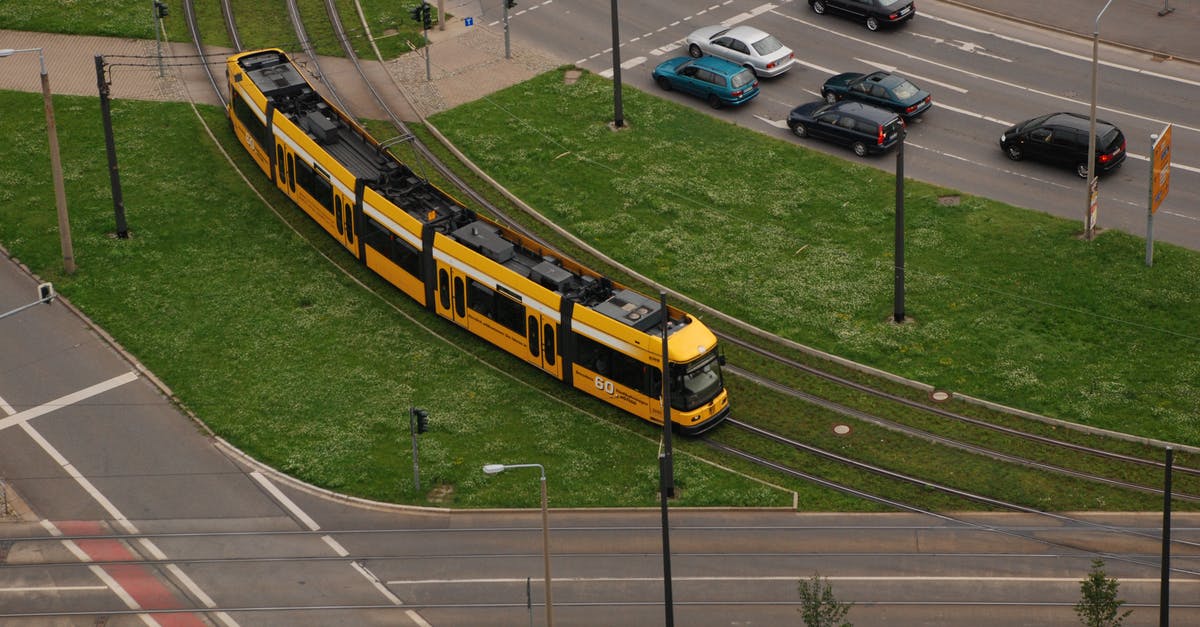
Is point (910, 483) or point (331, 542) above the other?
point (910, 483)

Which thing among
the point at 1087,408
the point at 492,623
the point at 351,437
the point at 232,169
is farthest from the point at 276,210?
the point at 1087,408

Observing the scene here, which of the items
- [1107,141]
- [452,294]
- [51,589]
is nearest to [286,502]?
[51,589]

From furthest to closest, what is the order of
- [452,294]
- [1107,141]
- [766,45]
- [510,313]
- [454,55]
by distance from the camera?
1. [454,55]
2. [766,45]
3. [1107,141]
4. [452,294]
5. [510,313]

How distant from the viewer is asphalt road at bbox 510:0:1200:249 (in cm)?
5494

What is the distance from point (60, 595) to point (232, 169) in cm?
2132

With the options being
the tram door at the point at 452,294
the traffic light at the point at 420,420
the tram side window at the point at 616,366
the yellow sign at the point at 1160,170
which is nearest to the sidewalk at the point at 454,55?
the yellow sign at the point at 1160,170

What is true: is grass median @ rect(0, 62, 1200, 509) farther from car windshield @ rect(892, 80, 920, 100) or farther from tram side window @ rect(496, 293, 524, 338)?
car windshield @ rect(892, 80, 920, 100)

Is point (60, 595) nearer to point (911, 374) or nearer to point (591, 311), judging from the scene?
point (591, 311)

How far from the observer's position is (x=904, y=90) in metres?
58.7

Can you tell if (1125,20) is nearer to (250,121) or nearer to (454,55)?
(454,55)

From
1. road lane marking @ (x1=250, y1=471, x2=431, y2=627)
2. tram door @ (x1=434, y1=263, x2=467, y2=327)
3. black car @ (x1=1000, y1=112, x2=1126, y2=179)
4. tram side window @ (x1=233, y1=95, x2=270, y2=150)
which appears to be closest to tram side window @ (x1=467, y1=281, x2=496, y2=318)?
tram door @ (x1=434, y1=263, x2=467, y2=327)

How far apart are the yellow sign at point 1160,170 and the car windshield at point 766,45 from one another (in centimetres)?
1583

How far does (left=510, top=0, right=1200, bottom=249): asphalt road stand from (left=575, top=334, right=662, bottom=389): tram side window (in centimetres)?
1379

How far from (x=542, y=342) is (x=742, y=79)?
709 inches
